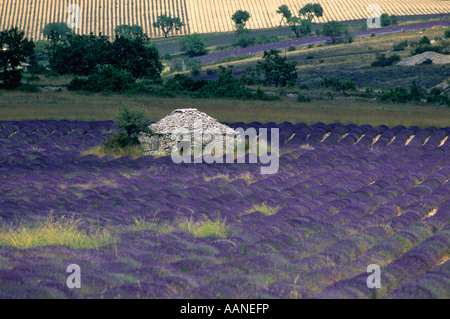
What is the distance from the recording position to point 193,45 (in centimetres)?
12131

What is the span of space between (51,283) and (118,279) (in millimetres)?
993

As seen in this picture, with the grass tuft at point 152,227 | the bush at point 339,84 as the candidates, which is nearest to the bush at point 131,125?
the grass tuft at point 152,227

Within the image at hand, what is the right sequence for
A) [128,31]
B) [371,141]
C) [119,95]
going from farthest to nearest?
[128,31] < [119,95] < [371,141]

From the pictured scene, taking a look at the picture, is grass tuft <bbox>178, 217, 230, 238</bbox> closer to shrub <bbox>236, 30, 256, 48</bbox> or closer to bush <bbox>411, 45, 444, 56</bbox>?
bush <bbox>411, 45, 444, 56</bbox>

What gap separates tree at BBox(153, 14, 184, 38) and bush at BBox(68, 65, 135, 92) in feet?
313

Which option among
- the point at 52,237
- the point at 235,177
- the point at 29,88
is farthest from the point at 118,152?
the point at 29,88

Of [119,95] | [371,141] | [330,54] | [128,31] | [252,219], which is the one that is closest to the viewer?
[252,219]

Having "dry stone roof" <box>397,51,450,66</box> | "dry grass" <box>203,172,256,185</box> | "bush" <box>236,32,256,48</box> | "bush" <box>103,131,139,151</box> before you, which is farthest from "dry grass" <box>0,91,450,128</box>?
"bush" <box>236,32,256,48</box>

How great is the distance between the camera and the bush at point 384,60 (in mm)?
83500

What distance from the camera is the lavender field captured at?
31.8 ft
